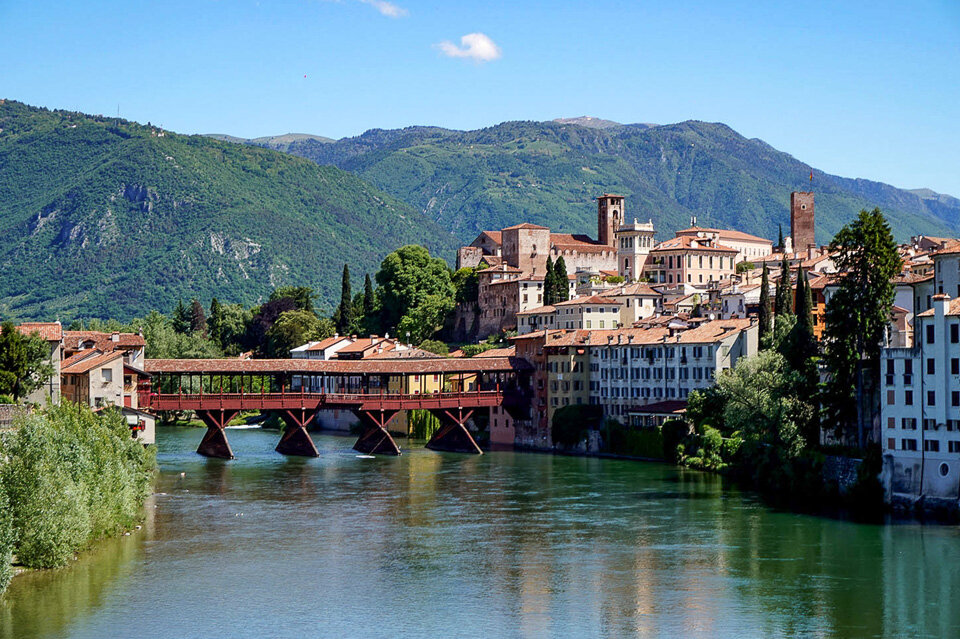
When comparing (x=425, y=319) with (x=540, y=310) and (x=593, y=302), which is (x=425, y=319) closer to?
(x=540, y=310)

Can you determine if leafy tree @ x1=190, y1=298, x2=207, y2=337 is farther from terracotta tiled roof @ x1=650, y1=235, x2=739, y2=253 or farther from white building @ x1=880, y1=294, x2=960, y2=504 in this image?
white building @ x1=880, y1=294, x2=960, y2=504

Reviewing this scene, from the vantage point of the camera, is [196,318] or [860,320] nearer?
[860,320]

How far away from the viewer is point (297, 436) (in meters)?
89.2

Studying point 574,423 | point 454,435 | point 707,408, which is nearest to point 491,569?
point 707,408

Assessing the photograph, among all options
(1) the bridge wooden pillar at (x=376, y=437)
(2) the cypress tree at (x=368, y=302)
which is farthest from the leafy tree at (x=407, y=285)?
(1) the bridge wooden pillar at (x=376, y=437)

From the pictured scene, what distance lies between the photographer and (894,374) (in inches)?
2328

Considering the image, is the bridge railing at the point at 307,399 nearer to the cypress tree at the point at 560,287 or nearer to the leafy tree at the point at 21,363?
the leafy tree at the point at 21,363

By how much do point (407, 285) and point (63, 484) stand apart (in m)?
88.5

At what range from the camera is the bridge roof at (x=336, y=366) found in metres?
89.8

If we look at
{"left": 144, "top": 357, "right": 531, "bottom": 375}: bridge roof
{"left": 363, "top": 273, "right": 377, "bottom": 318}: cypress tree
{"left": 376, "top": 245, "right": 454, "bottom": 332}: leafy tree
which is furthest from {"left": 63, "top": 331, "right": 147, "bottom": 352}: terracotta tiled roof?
{"left": 363, "top": 273, "right": 377, "bottom": 318}: cypress tree

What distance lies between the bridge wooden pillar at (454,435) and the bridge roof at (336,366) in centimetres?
302

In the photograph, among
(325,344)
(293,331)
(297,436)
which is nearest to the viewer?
(297,436)

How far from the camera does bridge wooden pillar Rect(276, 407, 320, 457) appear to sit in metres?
88.0

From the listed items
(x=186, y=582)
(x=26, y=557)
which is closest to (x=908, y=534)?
(x=186, y=582)
